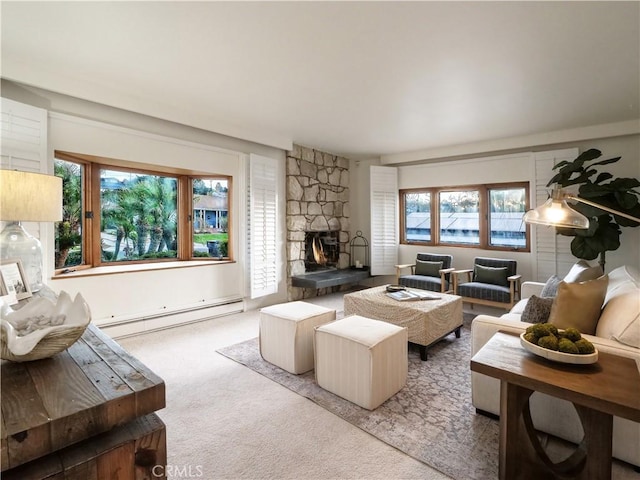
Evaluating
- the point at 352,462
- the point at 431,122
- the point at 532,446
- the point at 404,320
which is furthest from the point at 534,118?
the point at 352,462

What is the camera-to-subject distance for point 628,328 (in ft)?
5.48

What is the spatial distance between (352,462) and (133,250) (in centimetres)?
348

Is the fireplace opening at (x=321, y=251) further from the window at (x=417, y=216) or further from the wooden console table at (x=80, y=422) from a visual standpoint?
the wooden console table at (x=80, y=422)

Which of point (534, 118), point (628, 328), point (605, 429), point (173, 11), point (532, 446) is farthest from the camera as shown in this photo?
point (534, 118)

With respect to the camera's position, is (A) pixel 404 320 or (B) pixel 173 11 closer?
(B) pixel 173 11

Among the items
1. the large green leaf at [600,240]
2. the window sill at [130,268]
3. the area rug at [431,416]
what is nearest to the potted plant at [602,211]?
the large green leaf at [600,240]

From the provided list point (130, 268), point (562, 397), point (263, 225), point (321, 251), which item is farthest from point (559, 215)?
point (321, 251)

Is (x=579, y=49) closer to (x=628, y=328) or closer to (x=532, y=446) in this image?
(x=628, y=328)

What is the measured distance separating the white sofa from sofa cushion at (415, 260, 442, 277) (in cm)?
277

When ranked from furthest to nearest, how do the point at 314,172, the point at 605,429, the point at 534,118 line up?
the point at 314,172, the point at 534,118, the point at 605,429

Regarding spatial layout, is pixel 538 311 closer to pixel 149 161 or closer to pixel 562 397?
pixel 562 397

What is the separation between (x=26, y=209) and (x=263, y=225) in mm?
2893

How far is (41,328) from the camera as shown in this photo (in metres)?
0.97

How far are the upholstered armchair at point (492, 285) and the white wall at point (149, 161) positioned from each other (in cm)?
277
